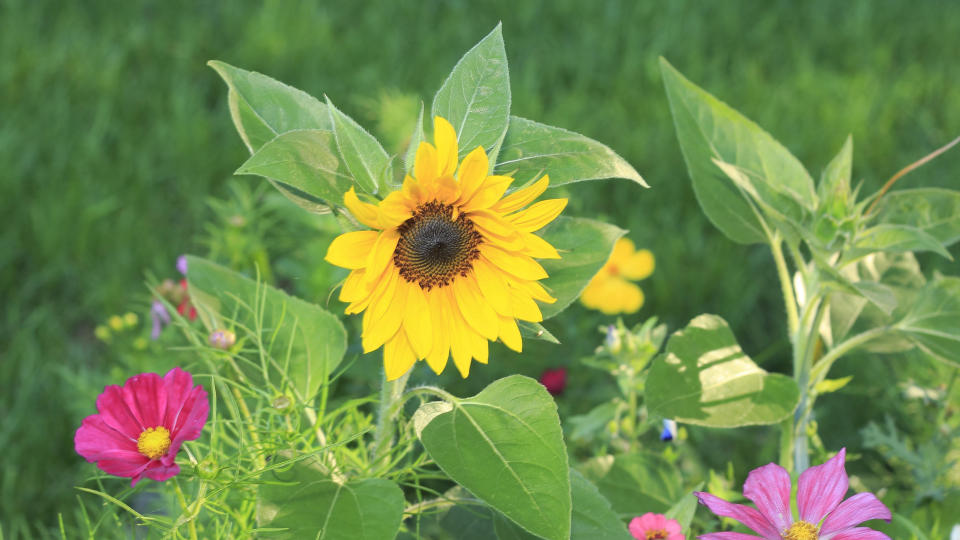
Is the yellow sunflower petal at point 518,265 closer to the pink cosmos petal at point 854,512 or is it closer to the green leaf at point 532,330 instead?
the green leaf at point 532,330

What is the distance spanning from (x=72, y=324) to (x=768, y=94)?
2148mm

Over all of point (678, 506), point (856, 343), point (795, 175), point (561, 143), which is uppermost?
point (561, 143)

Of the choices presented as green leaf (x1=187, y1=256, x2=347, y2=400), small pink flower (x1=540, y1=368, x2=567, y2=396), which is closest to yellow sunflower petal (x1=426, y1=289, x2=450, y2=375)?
green leaf (x1=187, y1=256, x2=347, y2=400)

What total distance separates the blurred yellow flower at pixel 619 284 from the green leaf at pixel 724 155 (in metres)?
0.58

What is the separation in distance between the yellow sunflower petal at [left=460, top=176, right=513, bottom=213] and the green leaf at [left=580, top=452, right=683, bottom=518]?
2.11 ft

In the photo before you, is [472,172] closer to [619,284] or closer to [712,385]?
[712,385]

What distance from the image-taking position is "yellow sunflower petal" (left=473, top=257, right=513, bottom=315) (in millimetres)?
1152

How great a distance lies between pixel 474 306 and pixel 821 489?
1.55ft

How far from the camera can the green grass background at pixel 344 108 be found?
2.47 m

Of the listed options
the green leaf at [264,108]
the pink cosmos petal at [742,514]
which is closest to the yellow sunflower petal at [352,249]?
the green leaf at [264,108]

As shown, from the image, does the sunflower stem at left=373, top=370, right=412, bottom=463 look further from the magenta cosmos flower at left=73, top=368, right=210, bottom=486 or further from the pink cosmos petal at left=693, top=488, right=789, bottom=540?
the pink cosmos petal at left=693, top=488, right=789, bottom=540

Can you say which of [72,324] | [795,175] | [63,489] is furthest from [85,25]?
[795,175]

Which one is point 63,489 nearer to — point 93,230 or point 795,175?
point 93,230

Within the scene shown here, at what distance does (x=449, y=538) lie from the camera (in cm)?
150
